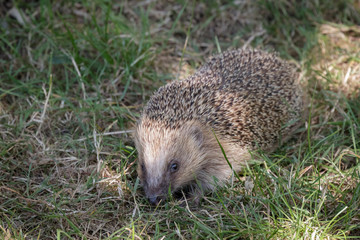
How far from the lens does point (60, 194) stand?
9.91ft

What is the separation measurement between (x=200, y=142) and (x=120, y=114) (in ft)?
2.79

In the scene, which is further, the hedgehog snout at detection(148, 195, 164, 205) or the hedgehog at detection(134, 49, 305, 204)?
the hedgehog at detection(134, 49, 305, 204)

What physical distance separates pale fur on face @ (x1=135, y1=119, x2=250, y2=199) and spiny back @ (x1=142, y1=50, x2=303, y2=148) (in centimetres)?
7

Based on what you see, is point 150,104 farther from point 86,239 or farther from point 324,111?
point 324,111

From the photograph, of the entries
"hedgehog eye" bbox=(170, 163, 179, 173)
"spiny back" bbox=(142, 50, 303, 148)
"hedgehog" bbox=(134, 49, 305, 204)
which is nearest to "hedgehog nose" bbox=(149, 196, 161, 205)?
"hedgehog" bbox=(134, 49, 305, 204)

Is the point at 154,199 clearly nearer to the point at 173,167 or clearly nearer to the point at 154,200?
the point at 154,200

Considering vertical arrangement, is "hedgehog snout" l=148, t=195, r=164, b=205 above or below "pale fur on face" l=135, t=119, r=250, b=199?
below

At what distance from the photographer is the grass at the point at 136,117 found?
275 centimetres

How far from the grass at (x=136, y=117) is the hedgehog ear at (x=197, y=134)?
0.40 metres

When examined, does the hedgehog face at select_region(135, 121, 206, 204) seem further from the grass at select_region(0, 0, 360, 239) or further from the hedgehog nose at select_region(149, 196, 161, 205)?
the grass at select_region(0, 0, 360, 239)

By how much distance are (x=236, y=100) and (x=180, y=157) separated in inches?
24.2

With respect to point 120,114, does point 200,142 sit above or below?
above

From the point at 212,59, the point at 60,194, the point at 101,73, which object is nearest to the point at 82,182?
the point at 60,194

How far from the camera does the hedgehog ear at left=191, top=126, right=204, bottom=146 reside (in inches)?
128
